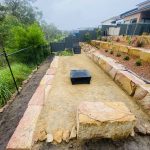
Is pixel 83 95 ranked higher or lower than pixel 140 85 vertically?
lower

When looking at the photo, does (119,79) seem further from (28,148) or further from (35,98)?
(28,148)

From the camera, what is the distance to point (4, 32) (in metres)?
11.5

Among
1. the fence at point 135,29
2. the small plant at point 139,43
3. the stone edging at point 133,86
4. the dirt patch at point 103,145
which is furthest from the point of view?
the fence at point 135,29

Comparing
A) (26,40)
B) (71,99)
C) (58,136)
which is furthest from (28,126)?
(26,40)

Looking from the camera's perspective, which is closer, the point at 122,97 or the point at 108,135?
the point at 108,135

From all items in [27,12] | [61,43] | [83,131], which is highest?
[27,12]

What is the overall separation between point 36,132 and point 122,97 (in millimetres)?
1940

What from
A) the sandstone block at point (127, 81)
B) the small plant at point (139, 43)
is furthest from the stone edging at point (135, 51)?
the sandstone block at point (127, 81)

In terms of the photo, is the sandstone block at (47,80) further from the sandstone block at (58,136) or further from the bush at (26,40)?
the bush at (26,40)

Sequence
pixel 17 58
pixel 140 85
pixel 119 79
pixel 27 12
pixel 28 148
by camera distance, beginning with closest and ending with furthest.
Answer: pixel 28 148 → pixel 140 85 → pixel 119 79 → pixel 17 58 → pixel 27 12

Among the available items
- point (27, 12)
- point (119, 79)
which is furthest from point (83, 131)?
point (27, 12)

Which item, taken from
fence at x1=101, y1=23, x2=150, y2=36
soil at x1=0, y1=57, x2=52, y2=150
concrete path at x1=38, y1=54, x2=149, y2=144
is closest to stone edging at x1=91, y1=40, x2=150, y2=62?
concrete path at x1=38, y1=54, x2=149, y2=144

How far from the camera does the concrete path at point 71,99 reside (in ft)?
7.69

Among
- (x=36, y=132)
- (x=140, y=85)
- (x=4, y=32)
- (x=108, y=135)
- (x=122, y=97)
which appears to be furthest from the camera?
(x=4, y=32)
